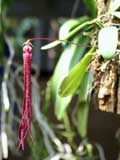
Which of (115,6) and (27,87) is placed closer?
(27,87)

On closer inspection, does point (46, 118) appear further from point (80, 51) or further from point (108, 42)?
point (108, 42)

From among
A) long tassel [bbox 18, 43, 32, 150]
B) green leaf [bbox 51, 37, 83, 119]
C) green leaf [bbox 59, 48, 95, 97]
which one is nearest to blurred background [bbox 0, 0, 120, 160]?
green leaf [bbox 51, 37, 83, 119]

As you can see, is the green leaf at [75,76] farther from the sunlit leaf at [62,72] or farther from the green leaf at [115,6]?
the sunlit leaf at [62,72]

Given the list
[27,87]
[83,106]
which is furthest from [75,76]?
[83,106]

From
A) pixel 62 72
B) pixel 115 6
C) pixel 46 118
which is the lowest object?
pixel 46 118

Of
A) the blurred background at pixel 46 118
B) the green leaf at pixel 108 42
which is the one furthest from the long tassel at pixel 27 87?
the blurred background at pixel 46 118

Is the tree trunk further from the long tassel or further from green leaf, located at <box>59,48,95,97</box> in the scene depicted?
the long tassel

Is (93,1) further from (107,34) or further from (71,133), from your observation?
(71,133)
